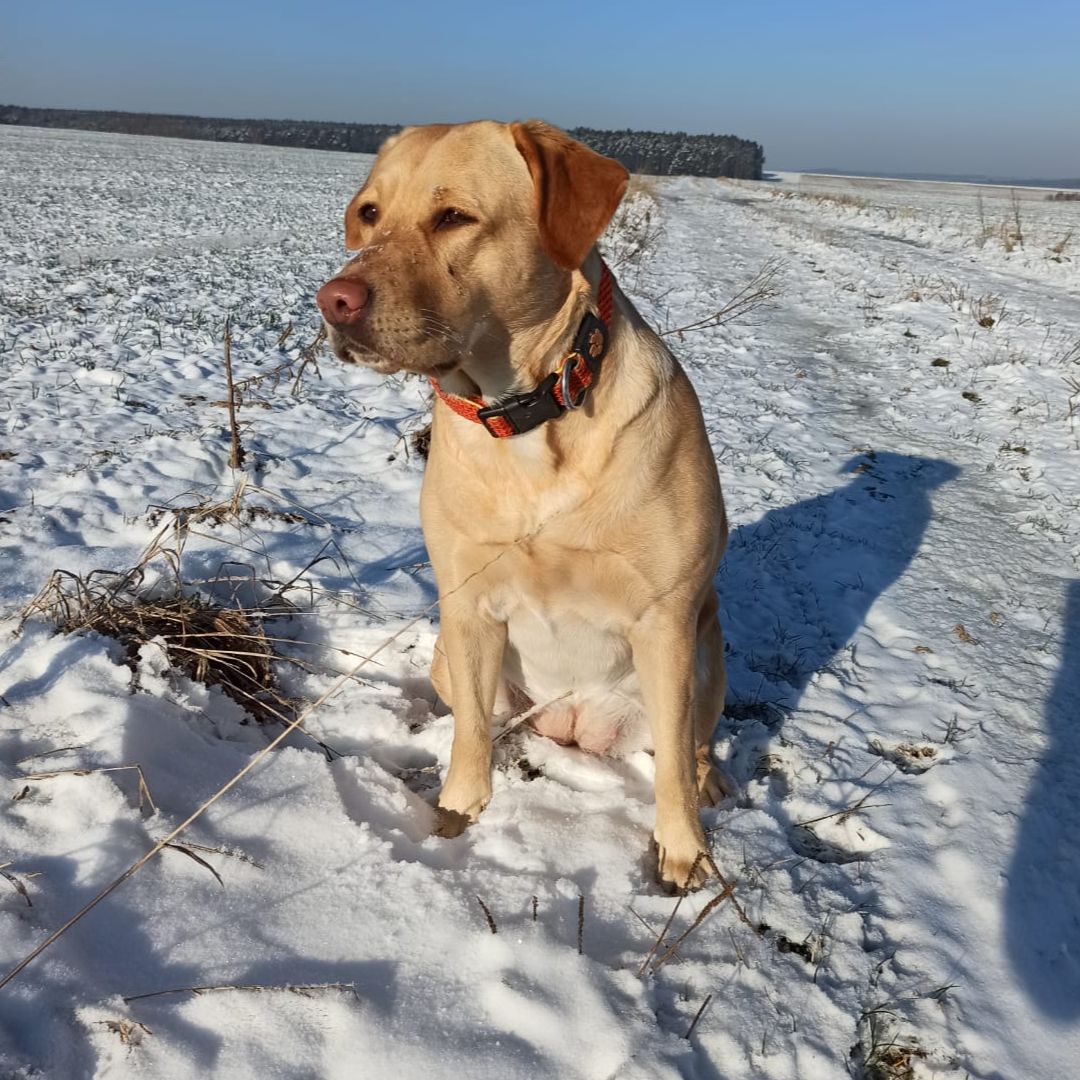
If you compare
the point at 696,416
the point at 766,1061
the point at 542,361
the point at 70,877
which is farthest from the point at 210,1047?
the point at 696,416

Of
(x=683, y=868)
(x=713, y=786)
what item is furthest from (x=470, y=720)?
(x=713, y=786)

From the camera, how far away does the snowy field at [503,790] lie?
1648mm

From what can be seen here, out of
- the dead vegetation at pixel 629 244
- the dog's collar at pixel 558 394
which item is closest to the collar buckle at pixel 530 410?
the dog's collar at pixel 558 394

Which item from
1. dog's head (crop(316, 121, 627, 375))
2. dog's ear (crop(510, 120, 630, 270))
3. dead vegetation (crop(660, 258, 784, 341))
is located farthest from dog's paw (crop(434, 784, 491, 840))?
dead vegetation (crop(660, 258, 784, 341))

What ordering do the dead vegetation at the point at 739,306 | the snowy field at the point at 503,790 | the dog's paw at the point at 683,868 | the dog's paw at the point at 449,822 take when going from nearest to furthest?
1. the snowy field at the point at 503,790
2. the dog's paw at the point at 683,868
3. the dog's paw at the point at 449,822
4. the dead vegetation at the point at 739,306

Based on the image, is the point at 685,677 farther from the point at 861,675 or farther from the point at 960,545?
the point at 960,545

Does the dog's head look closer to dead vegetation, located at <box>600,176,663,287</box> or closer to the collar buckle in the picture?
the collar buckle

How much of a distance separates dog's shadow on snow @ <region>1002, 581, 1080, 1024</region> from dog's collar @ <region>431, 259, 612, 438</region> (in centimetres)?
172

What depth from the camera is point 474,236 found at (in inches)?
82.0

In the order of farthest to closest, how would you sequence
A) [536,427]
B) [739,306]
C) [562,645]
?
[739,306] < [562,645] < [536,427]

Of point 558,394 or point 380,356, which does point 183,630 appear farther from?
point 558,394

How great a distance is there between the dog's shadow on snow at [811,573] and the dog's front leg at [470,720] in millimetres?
1064

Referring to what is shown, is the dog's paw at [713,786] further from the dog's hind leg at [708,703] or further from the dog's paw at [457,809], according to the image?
the dog's paw at [457,809]

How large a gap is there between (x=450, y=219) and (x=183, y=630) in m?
1.56
